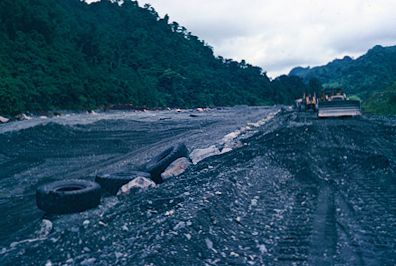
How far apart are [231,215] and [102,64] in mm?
51603

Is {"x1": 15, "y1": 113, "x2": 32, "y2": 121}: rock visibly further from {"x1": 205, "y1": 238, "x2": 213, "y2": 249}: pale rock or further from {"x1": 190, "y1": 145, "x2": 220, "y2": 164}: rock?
{"x1": 205, "y1": 238, "x2": 213, "y2": 249}: pale rock

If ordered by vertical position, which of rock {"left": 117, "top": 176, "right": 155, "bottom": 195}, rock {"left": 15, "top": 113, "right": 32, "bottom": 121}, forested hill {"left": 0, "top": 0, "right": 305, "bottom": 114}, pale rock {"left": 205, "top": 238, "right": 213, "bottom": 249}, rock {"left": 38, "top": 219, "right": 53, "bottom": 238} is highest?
forested hill {"left": 0, "top": 0, "right": 305, "bottom": 114}

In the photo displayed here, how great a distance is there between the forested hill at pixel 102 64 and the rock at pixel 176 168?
21.1 meters

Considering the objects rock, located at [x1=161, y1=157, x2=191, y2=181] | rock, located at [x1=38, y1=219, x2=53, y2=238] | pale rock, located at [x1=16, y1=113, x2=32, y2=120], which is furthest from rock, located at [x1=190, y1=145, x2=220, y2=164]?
pale rock, located at [x1=16, y1=113, x2=32, y2=120]

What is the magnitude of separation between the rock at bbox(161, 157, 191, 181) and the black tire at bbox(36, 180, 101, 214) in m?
2.38

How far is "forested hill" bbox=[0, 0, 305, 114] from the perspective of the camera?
116ft

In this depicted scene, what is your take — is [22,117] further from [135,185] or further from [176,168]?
[135,185]

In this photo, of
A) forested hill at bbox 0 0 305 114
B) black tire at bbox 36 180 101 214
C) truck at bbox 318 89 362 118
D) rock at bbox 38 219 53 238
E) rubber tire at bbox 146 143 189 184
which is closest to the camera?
rock at bbox 38 219 53 238

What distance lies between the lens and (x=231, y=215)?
22.1ft

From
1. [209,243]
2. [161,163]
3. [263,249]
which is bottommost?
[263,249]

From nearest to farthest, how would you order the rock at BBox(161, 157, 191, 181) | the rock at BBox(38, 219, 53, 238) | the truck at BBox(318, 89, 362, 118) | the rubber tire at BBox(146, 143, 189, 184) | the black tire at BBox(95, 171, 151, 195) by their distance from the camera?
1. the rock at BBox(38, 219, 53, 238)
2. the black tire at BBox(95, 171, 151, 195)
3. the rock at BBox(161, 157, 191, 181)
4. the rubber tire at BBox(146, 143, 189, 184)
5. the truck at BBox(318, 89, 362, 118)

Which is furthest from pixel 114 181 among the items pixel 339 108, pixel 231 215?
pixel 339 108

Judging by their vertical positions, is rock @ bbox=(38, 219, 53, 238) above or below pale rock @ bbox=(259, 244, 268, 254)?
above

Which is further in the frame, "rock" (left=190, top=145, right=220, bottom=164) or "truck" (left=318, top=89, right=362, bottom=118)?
"truck" (left=318, top=89, right=362, bottom=118)
